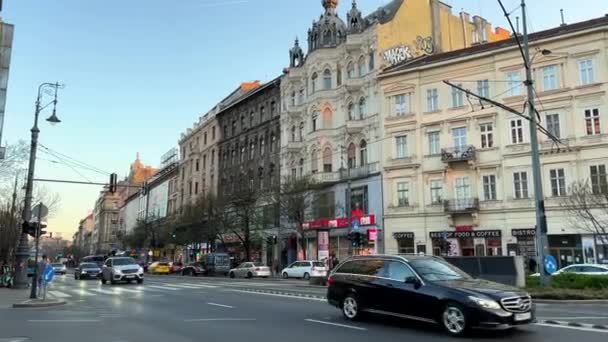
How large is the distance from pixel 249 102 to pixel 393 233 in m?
28.8

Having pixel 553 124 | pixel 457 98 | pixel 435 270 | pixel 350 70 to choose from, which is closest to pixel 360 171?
pixel 350 70

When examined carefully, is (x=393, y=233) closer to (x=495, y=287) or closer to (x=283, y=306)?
(x=283, y=306)

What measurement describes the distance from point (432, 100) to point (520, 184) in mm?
9848

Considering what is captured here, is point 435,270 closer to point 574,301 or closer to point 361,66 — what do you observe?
point 574,301

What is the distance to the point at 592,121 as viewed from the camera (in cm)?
3588

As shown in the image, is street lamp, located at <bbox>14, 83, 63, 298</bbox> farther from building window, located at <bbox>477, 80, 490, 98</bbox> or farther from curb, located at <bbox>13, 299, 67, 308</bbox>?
building window, located at <bbox>477, 80, 490, 98</bbox>

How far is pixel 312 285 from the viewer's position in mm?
28922

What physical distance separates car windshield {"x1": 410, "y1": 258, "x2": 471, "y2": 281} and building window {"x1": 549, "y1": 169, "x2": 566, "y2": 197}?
2836cm

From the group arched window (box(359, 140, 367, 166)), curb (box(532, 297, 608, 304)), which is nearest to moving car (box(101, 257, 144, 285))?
curb (box(532, 297, 608, 304))

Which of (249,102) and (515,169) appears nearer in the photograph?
(515,169)

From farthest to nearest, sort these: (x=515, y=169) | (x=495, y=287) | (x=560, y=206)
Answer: (x=515, y=169) → (x=560, y=206) → (x=495, y=287)

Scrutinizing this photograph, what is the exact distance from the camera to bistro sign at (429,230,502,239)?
1516 inches

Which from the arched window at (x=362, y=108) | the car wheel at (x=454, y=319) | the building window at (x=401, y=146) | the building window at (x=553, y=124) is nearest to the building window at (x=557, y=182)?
the building window at (x=553, y=124)

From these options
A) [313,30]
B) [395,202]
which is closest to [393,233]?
[395,202]
